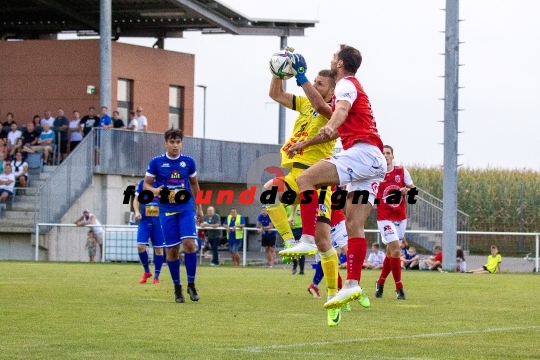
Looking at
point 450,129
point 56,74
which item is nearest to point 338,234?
point 450,129

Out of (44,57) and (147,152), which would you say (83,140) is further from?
(44,57)

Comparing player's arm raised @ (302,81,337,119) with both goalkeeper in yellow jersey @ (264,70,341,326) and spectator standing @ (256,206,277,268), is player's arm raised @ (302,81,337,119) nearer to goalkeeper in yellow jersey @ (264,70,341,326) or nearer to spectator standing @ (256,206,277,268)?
goalkeeper in yellow jersey @ (264,70,341,326)

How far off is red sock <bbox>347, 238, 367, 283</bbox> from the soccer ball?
1.88 m

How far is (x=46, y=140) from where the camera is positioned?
3359cm

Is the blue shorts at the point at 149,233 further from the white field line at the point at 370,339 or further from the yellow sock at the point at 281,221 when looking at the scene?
the white field line at the point at 370,339

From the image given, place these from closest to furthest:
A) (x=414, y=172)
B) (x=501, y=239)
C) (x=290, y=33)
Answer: (x=501, y=239), (x=290, y=33), (x=414, y=172)

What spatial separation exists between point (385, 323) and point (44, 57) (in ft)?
103

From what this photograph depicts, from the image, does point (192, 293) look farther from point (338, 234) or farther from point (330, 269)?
point (330, 269)

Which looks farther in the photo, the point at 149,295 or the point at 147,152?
the point at 147,152

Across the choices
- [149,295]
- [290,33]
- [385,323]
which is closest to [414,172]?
[290,33]

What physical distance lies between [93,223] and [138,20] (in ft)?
41.8

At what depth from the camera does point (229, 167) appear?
40562 mm

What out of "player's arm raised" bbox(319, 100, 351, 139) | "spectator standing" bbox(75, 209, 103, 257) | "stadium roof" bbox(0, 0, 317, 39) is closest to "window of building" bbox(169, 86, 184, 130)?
"stadium roof" bbox(0, 0, 317, 39)

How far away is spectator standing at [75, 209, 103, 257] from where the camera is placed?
3084cm
